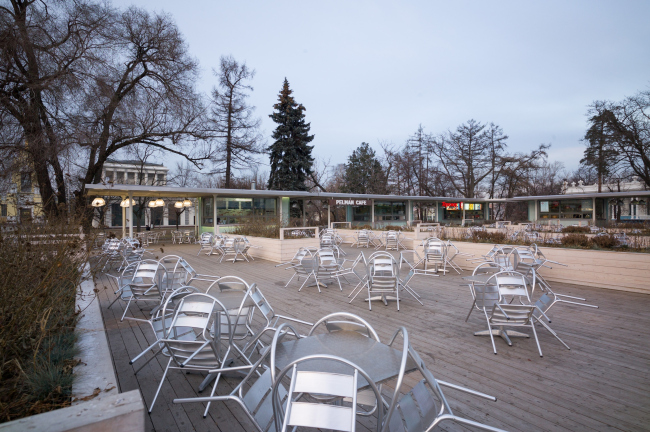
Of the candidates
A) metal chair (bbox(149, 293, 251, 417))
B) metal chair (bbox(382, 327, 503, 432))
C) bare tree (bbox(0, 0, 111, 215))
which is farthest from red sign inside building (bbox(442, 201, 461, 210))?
metal chair (bbox(382, 327, 503, 432))

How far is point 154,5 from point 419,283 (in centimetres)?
1629

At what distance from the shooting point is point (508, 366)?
340 centimetres

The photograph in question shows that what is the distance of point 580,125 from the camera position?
28.2 metres

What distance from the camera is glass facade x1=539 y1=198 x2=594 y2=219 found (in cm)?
2233

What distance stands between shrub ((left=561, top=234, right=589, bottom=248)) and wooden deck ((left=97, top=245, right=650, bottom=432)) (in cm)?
177

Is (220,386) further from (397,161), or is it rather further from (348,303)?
(397,161)

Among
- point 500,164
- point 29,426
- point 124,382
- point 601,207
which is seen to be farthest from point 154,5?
point 500,164

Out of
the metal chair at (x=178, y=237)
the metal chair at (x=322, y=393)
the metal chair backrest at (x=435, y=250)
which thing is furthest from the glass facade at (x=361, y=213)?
the metal chair at (x=322, y=393)

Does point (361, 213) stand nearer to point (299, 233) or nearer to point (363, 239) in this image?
point (363, 239)

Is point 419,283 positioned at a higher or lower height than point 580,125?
lower

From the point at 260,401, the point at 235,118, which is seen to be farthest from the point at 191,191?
the point at 260,401

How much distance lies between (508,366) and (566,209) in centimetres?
2485

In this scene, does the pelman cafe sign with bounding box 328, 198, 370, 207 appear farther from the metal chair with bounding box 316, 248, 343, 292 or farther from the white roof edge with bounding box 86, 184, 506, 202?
the metal chair with bounding box 316, 248, 343, 292

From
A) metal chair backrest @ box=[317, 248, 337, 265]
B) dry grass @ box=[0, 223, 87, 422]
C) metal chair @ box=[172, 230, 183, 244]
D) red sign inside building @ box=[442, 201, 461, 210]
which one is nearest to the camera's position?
dry grass @ box=[0, 223, 87, 422]
